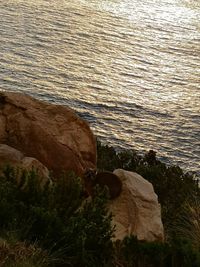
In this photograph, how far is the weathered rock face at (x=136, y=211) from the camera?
854 centimetres

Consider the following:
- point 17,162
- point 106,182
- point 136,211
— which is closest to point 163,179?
point 106,182

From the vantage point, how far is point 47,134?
33.5 feet

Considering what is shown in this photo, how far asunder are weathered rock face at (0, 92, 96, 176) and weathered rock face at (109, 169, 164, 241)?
0.96 meters

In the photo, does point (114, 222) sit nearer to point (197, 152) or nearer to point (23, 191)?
point (23, 191)

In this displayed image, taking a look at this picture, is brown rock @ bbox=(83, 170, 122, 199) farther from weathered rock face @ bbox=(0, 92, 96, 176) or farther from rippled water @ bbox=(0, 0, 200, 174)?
rippled water @ bbox=(0, 0, 200, 174)

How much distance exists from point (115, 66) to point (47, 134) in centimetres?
1647

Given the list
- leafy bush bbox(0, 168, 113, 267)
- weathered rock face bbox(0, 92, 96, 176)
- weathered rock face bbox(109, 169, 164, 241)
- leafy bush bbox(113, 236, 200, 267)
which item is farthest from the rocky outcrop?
leafy bush bbox(113, 236, 200, 267)

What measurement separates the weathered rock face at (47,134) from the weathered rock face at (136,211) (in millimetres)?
958

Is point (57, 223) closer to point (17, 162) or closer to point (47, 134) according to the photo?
point (17, 162)

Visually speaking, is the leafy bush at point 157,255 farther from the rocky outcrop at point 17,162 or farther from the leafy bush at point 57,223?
the rocky outcrop at point 17,162

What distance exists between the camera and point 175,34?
109ft

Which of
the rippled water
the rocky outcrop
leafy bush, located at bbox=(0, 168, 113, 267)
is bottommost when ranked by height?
the rippled water

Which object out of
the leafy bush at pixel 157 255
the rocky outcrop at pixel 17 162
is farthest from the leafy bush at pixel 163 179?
the leafy bush at pixel 157 255

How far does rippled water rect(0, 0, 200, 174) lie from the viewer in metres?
18.9
